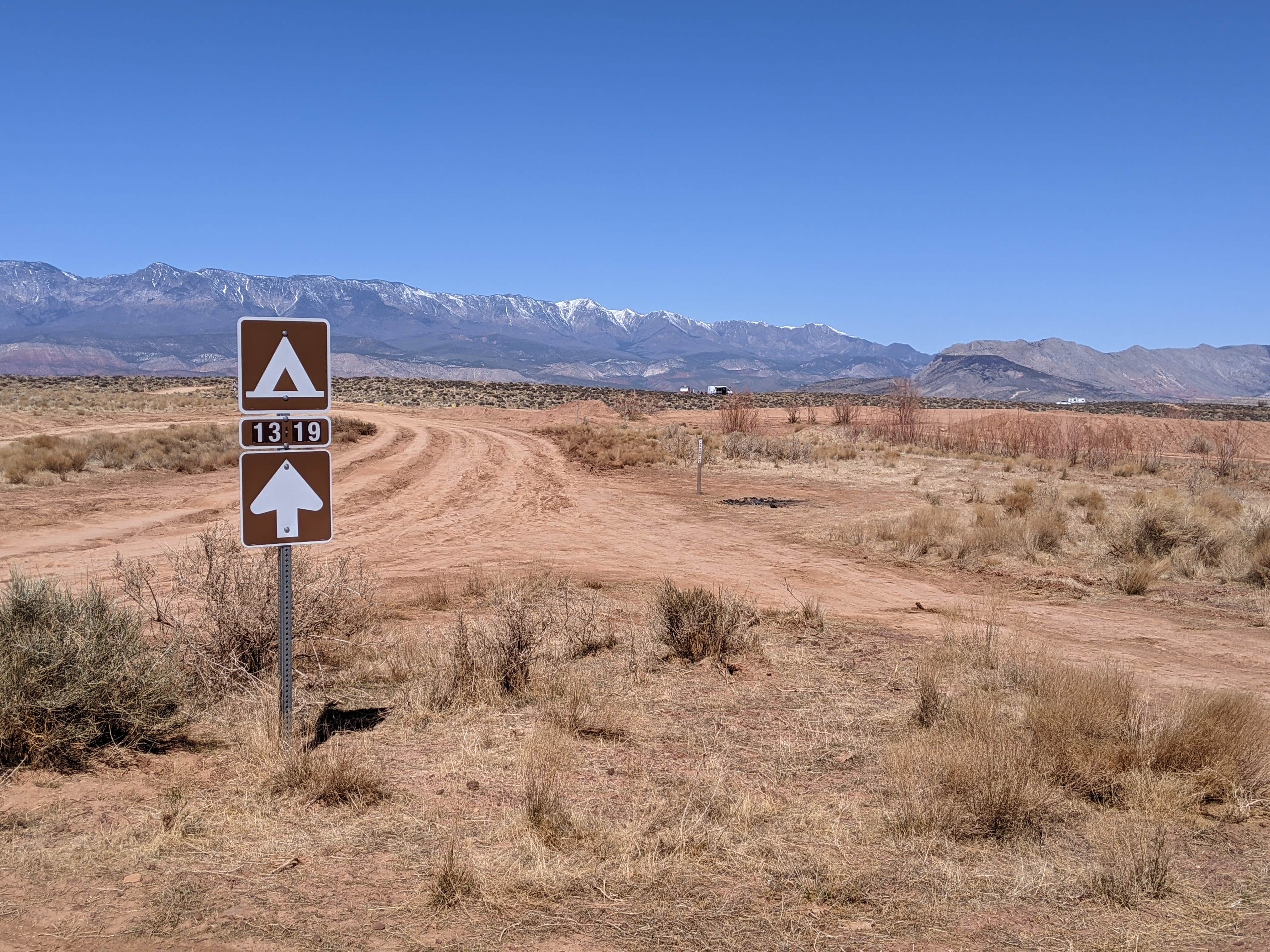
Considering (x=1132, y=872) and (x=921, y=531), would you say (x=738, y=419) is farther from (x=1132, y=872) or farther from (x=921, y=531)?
(x=1132, y=872)

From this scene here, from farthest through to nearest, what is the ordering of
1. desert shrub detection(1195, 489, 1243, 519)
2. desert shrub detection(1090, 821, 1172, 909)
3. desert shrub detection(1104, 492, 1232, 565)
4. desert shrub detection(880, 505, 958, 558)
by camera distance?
1. desert shrub detection(1195, 489, 1243, 519)
2. desert shrub detection(880, 505, 958, 558)
3. desert shrub detection(1104, 492, 1232, 565)
4. desert shrub detection(1090, 821, 1172, 909)

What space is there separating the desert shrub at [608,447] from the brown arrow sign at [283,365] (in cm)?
2302

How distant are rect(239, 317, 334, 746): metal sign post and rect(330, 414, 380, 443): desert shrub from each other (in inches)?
1167

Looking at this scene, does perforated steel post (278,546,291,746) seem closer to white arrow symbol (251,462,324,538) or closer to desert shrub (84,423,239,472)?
white arrow symbol (251,462,324,538)

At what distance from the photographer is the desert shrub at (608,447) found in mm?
29847

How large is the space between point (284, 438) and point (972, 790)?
4.38 metres

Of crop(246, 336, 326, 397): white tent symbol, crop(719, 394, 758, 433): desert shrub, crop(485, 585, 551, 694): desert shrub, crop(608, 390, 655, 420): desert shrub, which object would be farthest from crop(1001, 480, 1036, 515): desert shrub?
crop(608, 390, 655, 420): desert shrub

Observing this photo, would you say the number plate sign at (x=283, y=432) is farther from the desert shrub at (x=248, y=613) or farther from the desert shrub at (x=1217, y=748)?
the desert shrub at (x=1217, y=748)

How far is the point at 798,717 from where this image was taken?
22.8 feet

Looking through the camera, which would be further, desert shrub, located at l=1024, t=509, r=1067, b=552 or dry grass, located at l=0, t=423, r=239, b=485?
dry grass, located at l=0, t=423, r=239, b=485

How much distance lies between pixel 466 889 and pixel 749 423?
133ft

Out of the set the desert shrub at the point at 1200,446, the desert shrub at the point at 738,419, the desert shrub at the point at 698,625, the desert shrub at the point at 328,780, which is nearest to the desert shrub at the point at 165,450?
the desert shrub at the point at 698,625

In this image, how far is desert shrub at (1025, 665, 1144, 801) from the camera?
5.52 m

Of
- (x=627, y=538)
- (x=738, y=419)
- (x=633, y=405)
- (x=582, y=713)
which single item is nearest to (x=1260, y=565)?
Answer: (x=627, y=538)
